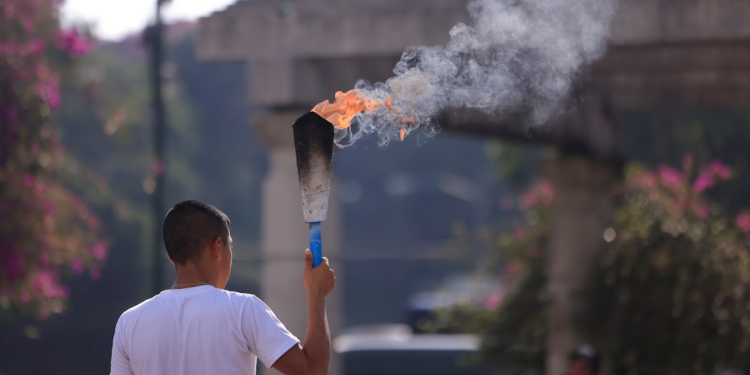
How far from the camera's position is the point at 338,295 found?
9.50 metres

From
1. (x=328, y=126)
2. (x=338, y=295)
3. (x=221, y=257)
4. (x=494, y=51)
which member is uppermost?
(x=494, y=51)

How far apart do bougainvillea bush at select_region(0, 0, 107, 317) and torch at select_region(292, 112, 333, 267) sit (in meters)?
6.64

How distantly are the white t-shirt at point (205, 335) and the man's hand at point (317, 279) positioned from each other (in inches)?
6.5

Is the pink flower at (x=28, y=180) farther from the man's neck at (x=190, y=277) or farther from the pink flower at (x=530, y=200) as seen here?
the man's neck at (x=190, y=277)

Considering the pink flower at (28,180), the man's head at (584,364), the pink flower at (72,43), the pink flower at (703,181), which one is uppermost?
the pink flower at (72,43)

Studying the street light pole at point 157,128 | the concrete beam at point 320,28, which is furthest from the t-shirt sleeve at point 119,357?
the street light pole at point 157,128

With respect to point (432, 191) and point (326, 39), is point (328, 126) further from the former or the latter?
point (432, 191)

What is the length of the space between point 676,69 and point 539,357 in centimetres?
440

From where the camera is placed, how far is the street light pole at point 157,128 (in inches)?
507

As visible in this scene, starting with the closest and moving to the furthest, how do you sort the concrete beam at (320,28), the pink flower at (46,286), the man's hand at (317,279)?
the man's hand at (317,279), the concrete beam at (320,28), the pink flower at (46,286)

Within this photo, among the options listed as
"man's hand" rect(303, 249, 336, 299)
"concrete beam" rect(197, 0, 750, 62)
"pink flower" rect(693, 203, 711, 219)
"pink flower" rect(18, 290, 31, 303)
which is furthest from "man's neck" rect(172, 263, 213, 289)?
"pink flower" rect(693, 203, 711, 219)

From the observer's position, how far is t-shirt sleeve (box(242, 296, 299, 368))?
11.5ft

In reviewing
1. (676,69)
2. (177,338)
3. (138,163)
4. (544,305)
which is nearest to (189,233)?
(177,338)

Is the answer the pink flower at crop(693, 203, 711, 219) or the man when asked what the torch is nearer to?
the man
